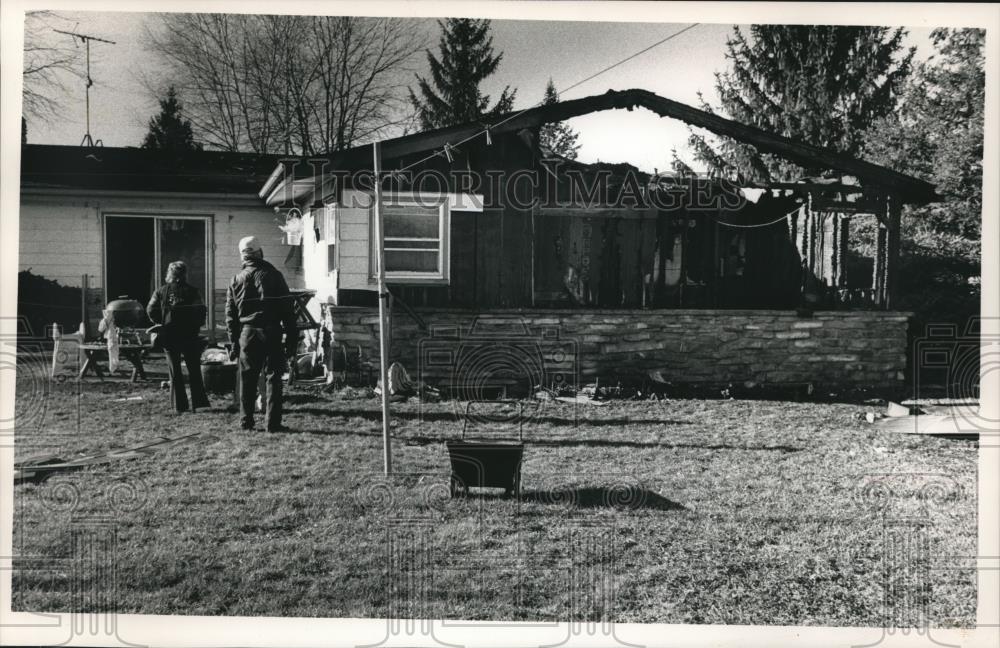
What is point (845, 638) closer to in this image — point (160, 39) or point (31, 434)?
point (31, 434)

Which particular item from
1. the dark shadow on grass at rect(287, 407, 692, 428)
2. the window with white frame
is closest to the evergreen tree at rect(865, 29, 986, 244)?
the dark shadow on grass at rect(287, 407, 692, 428)

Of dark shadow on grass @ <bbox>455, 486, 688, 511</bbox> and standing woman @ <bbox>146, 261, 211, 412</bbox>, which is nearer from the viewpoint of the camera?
dark shadow on grass @ <bbox>455, 486, 688, 511</bbox>

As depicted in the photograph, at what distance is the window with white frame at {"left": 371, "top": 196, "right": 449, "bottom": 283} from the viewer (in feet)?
34.1

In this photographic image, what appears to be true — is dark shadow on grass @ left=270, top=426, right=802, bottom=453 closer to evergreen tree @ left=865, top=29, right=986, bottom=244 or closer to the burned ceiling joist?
the burned ceiling joist

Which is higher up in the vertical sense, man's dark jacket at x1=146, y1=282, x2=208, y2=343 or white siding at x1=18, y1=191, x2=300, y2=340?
white siding at x1=18, y1=191, x2=300, y2=340

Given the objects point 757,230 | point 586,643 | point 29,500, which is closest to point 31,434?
point 29,500

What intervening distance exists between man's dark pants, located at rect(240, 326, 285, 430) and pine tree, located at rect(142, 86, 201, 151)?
35.3 feet

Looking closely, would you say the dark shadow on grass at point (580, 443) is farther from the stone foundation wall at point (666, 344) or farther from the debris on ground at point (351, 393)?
the stone foundation wall at point (666, 344)

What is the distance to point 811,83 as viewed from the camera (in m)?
14.3

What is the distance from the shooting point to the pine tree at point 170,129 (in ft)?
57.8

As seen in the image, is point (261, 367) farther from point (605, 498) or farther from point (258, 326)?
point (605, 498)

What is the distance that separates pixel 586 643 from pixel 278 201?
8929mm

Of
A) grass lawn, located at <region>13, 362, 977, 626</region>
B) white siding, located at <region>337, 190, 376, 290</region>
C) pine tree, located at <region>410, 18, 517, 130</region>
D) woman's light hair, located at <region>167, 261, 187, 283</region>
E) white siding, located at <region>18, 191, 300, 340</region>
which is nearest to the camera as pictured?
grass lawn, located at <region>13, 362, 977, 626</region>

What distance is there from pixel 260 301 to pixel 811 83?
1070cm
